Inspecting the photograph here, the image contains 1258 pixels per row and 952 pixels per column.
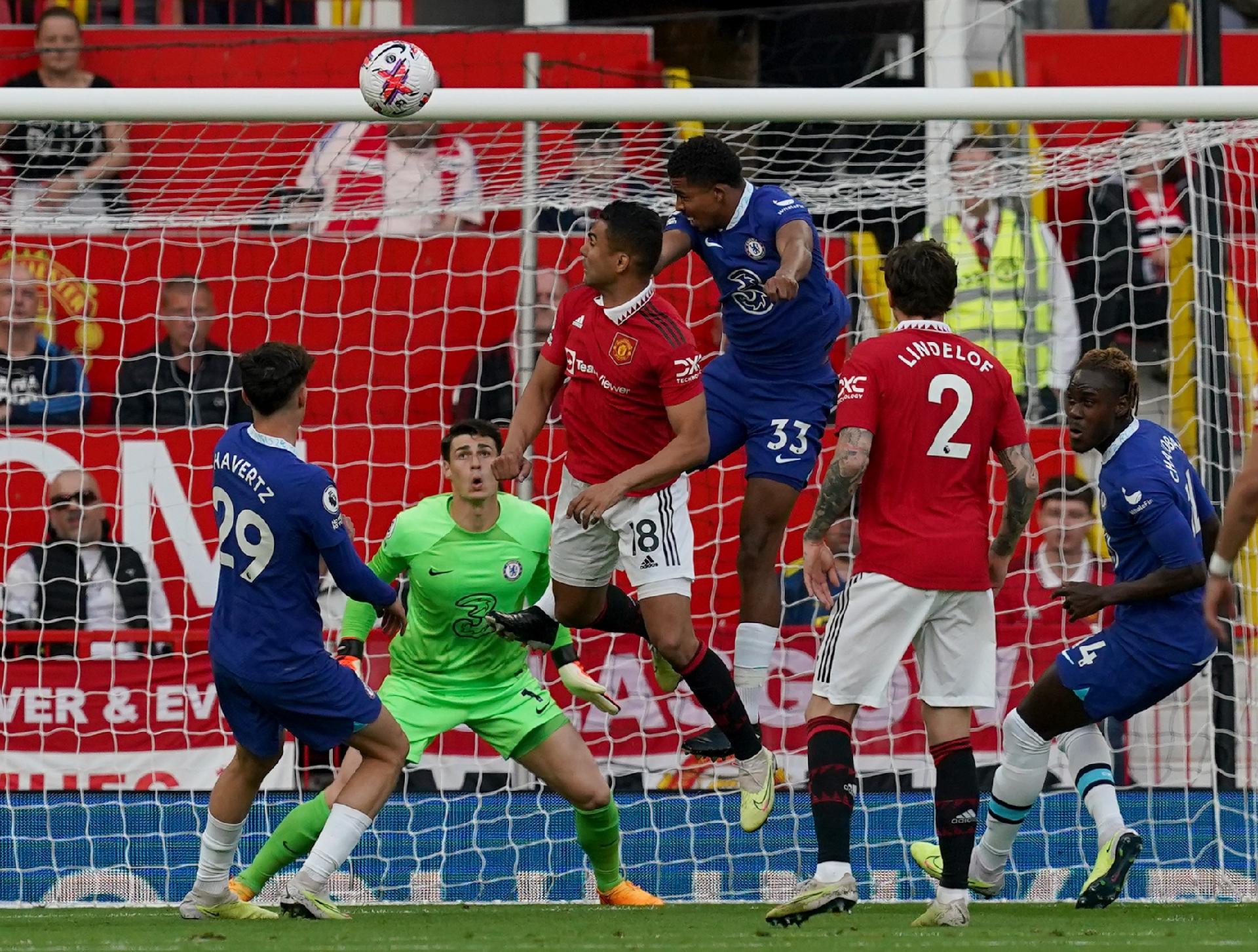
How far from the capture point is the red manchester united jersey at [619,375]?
20.5 feet

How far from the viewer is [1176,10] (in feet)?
39.5

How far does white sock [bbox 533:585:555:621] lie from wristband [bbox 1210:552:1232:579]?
8.57 ft

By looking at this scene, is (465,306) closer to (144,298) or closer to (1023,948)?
(144,298)

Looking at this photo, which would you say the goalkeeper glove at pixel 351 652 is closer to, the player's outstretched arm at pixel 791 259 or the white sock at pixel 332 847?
the white sock at pixel 332 847

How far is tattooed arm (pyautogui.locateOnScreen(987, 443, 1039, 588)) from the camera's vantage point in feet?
18.5

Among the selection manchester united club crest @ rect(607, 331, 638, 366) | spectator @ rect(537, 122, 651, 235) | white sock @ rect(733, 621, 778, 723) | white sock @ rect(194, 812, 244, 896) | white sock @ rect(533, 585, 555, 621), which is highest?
spectator @ rect(537, 122, 651, 235)

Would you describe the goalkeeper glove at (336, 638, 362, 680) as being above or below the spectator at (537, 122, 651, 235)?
below

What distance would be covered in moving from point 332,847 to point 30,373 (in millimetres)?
4320

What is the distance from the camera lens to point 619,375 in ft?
20.8

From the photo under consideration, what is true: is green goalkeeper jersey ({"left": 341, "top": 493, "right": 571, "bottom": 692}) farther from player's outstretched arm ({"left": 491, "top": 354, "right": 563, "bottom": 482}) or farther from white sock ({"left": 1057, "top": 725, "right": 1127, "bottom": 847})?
white sock ({"left": 1057, "top": 725, "right": 1127, "bottom": 847})

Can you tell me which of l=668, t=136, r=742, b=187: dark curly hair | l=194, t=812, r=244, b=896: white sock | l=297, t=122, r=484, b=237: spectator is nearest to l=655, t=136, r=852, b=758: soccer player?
l=668, t=136, r=742, b=187: dark curly hair

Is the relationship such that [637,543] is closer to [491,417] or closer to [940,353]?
[940,353]

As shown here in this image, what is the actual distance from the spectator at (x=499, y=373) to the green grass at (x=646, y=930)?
11.0ft

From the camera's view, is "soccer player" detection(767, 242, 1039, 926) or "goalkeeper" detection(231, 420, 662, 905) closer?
"soccer player" detection(767, 242, 1039, 926)
